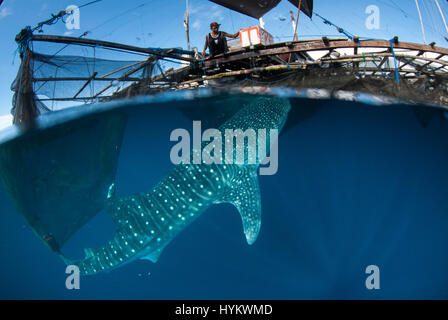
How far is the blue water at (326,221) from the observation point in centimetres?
477

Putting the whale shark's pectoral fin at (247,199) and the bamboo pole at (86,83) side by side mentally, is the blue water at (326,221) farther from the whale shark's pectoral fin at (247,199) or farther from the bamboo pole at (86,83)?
the whale shark's pectoral fin at (247,199)

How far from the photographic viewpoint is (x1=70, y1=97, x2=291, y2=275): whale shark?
3.49 meters

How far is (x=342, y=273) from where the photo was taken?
4.67 meters

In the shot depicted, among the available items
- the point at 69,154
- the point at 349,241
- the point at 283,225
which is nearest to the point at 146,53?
the point at 69,154

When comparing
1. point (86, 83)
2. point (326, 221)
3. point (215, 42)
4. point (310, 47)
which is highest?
point (215, 42)

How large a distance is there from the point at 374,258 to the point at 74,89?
6.92 m

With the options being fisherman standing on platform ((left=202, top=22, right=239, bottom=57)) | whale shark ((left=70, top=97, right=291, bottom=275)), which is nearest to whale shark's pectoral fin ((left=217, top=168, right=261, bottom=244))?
whale shark ((left=70, top=97, right=291, bottom=275))

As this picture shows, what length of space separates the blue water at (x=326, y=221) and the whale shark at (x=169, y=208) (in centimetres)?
199

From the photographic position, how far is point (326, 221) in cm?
515

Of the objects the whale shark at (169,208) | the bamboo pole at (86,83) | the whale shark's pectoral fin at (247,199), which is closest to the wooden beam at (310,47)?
the bamboo pole at (86,83)

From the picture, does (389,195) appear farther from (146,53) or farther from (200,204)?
(146,53)

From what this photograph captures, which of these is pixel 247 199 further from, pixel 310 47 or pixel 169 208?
pixel 310 47

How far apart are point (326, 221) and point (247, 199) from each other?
8.09 ft

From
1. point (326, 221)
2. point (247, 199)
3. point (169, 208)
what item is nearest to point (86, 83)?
point (169, 208)
